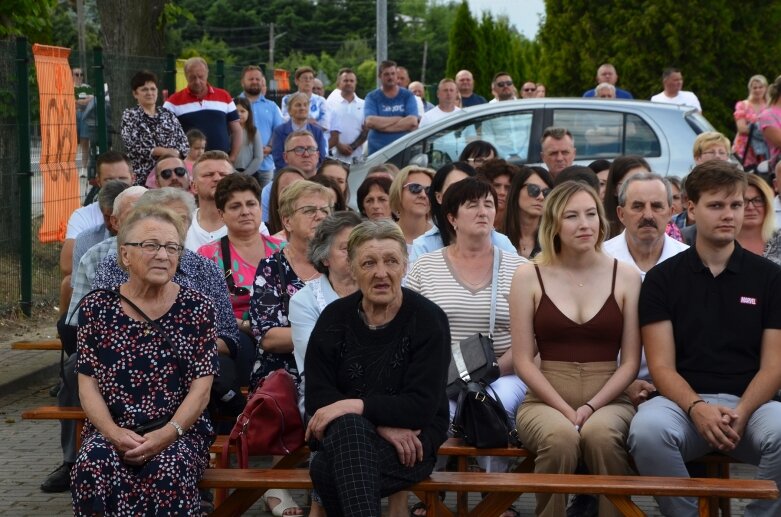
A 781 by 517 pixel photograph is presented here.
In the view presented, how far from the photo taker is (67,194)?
13062mm

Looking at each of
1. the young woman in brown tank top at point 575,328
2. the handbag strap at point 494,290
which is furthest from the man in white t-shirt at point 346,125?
the young woman in brown tank top at point 575,328

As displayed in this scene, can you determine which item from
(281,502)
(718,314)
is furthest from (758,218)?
(281,502)

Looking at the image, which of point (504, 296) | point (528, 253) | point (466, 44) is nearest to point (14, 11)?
point (528, 253)

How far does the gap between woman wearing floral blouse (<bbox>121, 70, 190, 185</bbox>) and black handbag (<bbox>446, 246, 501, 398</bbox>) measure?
664 centimetres

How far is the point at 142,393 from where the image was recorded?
5.46 m

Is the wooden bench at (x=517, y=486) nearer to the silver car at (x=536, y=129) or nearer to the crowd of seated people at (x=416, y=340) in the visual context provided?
the crowd of seated people at (x=416, y=340)

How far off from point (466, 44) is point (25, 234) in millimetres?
27824

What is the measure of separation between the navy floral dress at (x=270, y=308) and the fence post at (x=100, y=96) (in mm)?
8168

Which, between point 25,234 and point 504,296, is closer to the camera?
point 504,296

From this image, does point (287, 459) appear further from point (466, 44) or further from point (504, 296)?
point (466, 44)

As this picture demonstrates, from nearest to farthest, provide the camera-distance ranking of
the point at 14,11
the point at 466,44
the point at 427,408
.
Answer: the point at 427,408 < the point at 14,11 < the point at 466,44

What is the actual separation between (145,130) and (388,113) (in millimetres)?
4409

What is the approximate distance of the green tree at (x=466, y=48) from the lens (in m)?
38.4

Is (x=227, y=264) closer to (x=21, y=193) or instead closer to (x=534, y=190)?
(x=534, y=190)
